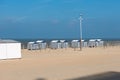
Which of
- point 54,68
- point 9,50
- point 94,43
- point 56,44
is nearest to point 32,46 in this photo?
point 56,44

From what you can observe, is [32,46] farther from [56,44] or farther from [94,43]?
[94,43]

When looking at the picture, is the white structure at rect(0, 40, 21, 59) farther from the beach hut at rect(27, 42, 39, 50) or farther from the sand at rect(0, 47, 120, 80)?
the beach hut at rect(27, 42, 39, 50)

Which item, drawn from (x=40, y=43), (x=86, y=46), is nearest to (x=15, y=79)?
(x=40, y=43)

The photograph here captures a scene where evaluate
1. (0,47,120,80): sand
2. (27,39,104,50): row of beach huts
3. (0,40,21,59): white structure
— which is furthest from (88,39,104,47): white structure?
(0,47,120,80): sand

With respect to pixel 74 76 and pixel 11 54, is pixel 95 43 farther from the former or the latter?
pixel 74 76

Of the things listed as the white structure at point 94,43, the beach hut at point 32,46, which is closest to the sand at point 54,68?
the beach hut at point 32,46

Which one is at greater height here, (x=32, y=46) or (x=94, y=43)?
(x=94, y=43)

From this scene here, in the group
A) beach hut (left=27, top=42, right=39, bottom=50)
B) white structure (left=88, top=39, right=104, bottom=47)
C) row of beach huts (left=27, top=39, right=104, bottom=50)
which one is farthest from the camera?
white structure (left=88, top=39, right=104, bottom=47)

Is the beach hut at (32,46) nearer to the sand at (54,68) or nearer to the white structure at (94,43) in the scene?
the white structure at (94,43)

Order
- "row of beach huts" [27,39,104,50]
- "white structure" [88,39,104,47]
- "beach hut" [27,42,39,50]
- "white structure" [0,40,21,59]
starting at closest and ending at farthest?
"white structure" [0,40,21,59]
"beach hut" [27,42,39,50]
"row of beach huts" [27,39,104,50]
"white structure" [88,39,104,47]

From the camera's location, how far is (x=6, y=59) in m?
33.8

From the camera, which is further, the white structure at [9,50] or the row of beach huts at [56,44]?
the row of beach huts at [56,44]

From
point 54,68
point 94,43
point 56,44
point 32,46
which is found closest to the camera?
point 54,68

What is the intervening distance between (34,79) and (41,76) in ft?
4.17
